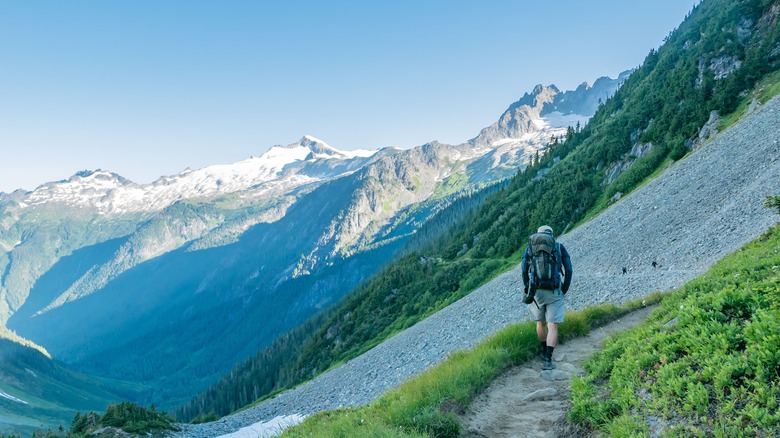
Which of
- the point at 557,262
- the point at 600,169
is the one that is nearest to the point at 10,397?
the point at 600,169

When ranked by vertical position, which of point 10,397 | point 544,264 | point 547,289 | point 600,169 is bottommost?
point 547,289

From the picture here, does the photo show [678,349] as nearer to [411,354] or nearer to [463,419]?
[463,419]

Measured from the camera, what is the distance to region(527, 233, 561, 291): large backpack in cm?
1216

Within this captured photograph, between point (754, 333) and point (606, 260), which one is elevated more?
point (754, 333)

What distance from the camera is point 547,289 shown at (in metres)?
12.3

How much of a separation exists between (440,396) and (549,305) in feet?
15.8

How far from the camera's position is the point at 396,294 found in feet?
371

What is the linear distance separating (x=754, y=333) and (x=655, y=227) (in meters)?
35.3

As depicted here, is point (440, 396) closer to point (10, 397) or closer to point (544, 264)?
point (544, 264)

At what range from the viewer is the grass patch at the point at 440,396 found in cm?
831

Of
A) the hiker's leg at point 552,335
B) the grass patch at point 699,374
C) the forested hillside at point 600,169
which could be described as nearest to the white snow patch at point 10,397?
the forested hillside at point 600,169

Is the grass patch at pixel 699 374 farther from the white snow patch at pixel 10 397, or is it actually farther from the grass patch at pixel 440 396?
the white snow patch at pixel 10 397

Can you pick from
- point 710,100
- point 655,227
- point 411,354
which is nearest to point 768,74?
point 710,100

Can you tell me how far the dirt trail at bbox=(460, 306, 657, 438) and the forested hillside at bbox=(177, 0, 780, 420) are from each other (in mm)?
62699
